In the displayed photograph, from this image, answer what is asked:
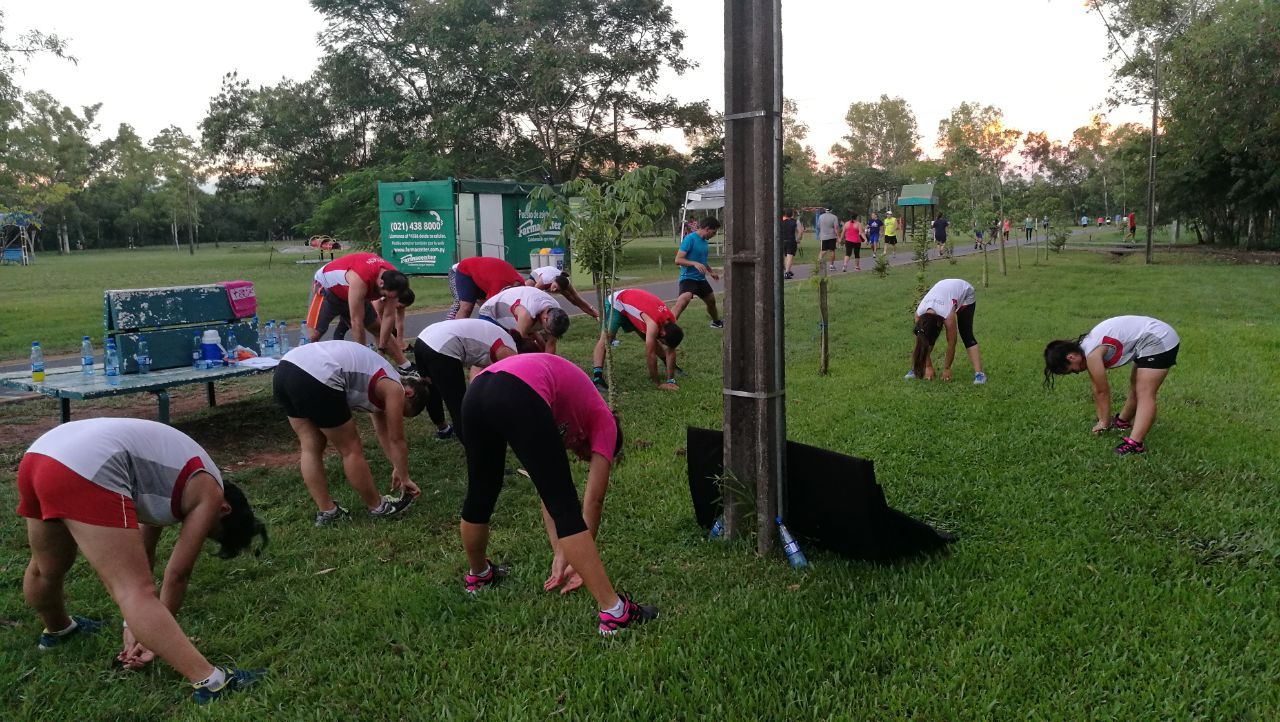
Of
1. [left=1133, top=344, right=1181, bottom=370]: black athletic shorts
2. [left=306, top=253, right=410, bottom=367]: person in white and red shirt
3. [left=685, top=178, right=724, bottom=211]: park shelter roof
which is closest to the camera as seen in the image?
[left=1133, top=344, right=1181, bottom=370]: black athletic shorts

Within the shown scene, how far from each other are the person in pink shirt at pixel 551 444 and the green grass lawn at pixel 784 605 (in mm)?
317

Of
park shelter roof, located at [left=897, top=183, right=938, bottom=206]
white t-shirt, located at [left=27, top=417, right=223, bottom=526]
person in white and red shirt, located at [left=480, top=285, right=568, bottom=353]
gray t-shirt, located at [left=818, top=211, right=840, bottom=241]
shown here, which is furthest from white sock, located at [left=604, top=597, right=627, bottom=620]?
park shelter roof, located at [left=897, top=183, right=938, bottom=206]

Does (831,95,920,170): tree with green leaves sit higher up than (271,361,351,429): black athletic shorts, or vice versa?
(831,95,920,170): tree with green leaves

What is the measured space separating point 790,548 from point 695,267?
7.16 meters

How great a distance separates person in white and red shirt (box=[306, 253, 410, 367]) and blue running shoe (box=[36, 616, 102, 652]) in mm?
3726

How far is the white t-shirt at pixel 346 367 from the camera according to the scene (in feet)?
15.2

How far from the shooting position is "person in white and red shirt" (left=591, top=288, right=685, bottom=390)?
26.9ft

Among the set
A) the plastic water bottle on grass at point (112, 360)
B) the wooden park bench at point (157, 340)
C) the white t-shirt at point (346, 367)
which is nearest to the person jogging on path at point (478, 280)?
the wooden park bench at point (157, 340)

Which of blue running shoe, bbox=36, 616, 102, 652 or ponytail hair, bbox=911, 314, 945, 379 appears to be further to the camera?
ponytail hair, bbox=911, 314, 945, 379

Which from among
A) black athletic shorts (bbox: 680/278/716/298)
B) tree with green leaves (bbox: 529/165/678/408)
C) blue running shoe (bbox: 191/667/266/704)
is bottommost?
blue running shoe (bbox: 191/667/266/704)

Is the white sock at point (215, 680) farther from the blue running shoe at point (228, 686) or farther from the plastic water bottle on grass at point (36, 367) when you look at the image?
the plastic water bottle on grass at point (36, 367)

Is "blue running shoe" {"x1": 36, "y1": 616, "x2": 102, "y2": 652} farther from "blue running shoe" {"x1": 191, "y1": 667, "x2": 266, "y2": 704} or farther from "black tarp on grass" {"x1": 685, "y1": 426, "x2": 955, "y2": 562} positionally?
"black tarp on grass" {"x1": 685, "y1": 426, "x2": 955, "y2": 562}

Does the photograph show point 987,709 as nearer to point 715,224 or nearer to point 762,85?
point 762,85

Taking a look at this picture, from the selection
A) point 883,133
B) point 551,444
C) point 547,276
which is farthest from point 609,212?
point 883,133
